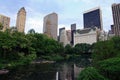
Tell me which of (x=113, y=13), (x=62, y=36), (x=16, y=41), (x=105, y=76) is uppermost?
(x=113, y=13)

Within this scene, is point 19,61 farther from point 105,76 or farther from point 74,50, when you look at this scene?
point 74,50

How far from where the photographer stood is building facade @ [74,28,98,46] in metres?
160

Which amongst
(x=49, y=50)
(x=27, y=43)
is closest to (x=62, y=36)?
(x=49, y=50)

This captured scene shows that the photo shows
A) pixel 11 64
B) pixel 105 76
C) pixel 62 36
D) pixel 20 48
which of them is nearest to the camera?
pixel 105 76

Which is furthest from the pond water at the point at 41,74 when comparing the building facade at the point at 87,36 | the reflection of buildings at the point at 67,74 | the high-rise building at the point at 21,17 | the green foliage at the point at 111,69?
the high-rise building at the point at 21,17

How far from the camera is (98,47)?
2612cm

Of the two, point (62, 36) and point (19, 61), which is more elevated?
point (62, 36)

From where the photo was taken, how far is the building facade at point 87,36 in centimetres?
15950

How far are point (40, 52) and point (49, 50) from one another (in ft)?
15.1

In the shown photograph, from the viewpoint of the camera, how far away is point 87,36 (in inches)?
6471

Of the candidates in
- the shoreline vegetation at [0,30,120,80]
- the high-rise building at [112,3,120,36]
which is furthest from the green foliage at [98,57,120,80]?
the high-rise building at [112,3,120,36]

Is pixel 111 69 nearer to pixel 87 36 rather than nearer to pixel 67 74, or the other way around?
pixel 67 74

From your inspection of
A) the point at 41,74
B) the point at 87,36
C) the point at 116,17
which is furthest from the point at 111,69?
the point at 87,36

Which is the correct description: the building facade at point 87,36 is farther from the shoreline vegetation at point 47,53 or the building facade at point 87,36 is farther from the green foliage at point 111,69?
the green foliage at point 111,69
